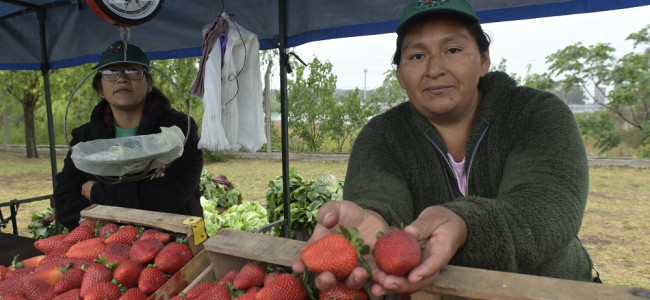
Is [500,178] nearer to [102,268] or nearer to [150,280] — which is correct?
[150,280]

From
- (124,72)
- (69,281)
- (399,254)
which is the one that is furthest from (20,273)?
(399,254)

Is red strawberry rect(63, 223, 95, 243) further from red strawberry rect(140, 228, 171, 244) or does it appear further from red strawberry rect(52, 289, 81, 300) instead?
red strawberry rect(52, 289, 81, 300)

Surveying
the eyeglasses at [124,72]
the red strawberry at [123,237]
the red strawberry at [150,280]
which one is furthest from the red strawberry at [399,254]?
the eyeglasses at [124,72]

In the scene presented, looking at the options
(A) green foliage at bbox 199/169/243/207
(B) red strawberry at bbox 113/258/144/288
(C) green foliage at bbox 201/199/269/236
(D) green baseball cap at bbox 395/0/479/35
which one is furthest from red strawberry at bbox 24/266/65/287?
(A) green foliage at bbox 199/169/243/207

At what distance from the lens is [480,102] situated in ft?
5.55

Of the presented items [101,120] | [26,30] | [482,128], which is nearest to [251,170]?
[26,30]

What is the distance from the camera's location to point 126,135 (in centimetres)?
273

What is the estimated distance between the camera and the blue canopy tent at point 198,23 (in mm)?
2801

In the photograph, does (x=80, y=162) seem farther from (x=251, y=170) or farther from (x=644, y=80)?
(x=644, y=80)

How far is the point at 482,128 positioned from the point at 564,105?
0.97 feet

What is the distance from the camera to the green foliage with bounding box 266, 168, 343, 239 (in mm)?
4699

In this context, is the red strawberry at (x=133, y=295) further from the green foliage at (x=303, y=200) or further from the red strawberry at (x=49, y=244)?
the green foliage at (x=303, y=200)

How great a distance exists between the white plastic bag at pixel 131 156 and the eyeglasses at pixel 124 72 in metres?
0.53

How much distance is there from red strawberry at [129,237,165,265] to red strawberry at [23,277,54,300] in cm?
31
